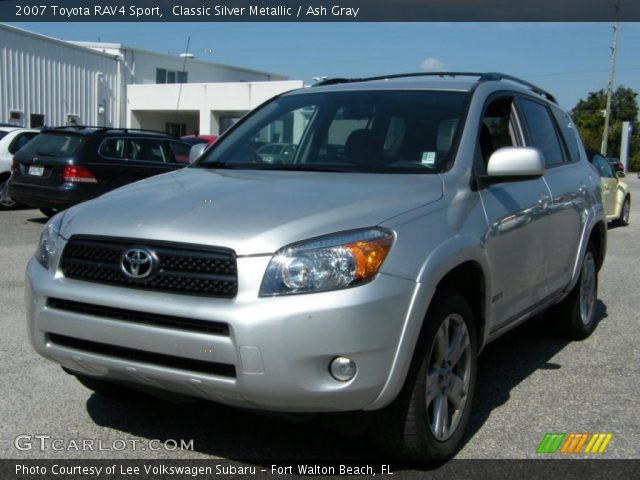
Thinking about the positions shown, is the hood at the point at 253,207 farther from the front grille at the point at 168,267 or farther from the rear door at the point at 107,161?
the rear door at the point at 107,161

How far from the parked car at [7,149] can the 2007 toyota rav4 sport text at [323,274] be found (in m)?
11.5

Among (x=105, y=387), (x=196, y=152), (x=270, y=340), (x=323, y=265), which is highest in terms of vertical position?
(x=196, y=152)

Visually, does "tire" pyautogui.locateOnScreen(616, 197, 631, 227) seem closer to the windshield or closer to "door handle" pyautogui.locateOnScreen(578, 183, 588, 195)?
"door handle" pyautogui.locateOnScreen(578, 183, 588, 195)

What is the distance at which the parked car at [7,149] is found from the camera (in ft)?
47.6

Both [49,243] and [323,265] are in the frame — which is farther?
[49,243]

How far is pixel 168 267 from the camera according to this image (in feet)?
10.0

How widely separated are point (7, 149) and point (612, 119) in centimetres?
8147

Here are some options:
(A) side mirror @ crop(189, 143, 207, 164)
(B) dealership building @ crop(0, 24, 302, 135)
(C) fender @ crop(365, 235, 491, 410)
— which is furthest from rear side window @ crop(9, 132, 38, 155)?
(C) fender @ crop(365, 235, 491, 410)

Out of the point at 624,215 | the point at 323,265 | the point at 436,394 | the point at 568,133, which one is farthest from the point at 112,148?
the point at 624,215

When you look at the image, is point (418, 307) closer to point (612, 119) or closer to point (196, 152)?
point (196, 152)

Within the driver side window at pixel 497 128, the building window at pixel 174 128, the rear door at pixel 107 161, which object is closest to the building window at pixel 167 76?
the building window at pixel 174 128

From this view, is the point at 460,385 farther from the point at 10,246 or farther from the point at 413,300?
the point at 10,246

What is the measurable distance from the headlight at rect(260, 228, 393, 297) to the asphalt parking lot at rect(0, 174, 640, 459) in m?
1.05
